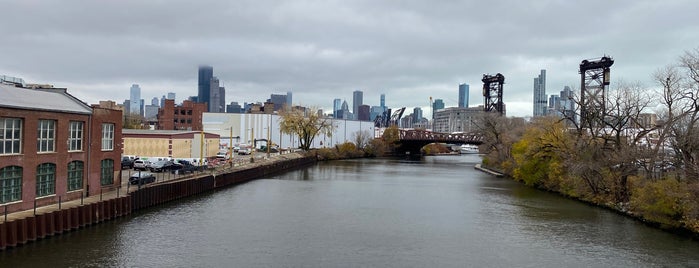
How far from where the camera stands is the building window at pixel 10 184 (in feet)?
82.5

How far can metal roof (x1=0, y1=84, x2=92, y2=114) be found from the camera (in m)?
26.6

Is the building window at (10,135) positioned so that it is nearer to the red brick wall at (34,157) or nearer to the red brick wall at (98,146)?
the red brick wall at (34,157)

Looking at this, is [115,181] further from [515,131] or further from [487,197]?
[515,131]

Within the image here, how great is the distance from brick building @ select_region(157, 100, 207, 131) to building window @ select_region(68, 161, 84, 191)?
9840 centimetres

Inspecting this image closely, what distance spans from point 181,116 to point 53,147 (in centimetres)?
10468

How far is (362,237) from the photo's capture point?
28.1 metres

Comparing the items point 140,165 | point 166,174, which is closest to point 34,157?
point 166,174

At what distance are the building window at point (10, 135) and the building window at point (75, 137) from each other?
13.8 feet

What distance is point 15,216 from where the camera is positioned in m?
24.7

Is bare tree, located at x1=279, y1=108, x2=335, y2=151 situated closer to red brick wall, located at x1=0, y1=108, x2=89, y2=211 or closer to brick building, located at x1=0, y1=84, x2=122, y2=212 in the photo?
brick building, located at x1=0, y1=84, x2=122, y2=212

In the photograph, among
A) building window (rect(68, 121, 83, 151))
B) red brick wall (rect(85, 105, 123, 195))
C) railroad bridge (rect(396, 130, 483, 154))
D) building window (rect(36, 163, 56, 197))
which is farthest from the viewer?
railroad bridge (rect(396, 130, 483, 154))

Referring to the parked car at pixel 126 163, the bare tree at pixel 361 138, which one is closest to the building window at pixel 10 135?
the parked car at pixel 126 163

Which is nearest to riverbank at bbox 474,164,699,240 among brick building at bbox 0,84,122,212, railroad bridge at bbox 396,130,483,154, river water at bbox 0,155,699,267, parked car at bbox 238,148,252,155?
river water at bbox 0,155,699,267

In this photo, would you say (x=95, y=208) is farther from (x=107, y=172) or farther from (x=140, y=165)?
(x=140, y=165)
